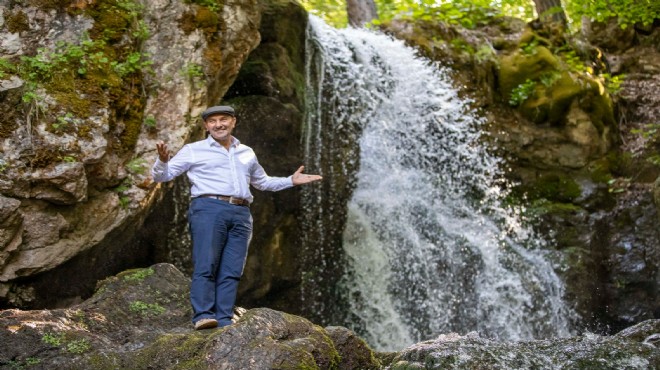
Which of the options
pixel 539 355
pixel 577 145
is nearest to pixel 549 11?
pixel 577 145

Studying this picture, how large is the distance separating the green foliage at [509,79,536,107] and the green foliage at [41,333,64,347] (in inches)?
342

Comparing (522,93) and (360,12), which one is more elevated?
(360,12)

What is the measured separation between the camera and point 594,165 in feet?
37.2

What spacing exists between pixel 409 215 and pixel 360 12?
5775mm

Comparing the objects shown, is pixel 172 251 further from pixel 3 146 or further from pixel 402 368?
pixel 402 368

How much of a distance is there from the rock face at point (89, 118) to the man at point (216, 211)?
1.06 meters

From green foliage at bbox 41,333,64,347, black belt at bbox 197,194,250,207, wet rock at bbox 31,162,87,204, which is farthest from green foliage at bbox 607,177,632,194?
green foliage at bbox 41,333,64,347

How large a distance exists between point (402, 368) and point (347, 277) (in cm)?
516

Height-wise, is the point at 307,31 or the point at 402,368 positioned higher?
the point at 307,31

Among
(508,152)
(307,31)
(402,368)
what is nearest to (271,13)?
(307,31)

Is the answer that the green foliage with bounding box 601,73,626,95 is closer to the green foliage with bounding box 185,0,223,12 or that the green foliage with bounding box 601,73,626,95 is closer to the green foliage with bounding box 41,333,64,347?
the green foliage with bounding box 185,0,223,12

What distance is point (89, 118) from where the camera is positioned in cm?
617

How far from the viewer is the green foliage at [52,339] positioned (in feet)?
14.9

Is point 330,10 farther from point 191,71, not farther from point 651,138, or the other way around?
point 191,71
